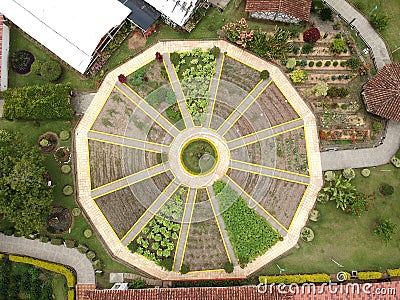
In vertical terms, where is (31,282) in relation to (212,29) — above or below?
below

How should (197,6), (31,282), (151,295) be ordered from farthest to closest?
(197,6) < (31,282) < (151,295)

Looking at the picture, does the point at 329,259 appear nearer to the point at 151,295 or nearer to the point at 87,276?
the point at 151,295

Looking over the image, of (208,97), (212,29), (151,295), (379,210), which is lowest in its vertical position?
(151,295)

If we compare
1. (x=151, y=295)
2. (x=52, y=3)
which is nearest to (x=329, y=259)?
(x=151, y=295)

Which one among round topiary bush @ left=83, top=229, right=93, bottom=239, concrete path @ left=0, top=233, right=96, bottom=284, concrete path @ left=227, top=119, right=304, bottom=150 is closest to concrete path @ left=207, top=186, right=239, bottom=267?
concrete path @ left=227, top=119, right=304, bottom=150

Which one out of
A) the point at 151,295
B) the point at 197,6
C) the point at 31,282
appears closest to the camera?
the point at 151,295

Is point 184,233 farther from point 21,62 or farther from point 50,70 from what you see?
point 21,62

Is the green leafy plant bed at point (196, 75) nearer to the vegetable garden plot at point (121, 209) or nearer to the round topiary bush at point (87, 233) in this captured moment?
the vegetable garden plot at point (121, 209)

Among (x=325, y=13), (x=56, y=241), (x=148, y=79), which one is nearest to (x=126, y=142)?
(x=148, y=79)
